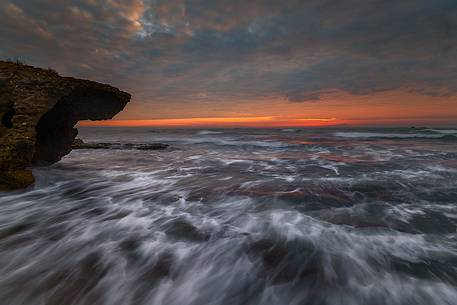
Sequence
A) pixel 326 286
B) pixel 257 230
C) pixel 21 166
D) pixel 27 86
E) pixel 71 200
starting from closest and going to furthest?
pixel 326 286 → pixel 257 230 → pixel 71 200 → pixel 21 166 → pixel 27 86

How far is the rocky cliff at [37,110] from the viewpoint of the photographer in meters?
7.42

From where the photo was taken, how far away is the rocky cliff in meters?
7.42

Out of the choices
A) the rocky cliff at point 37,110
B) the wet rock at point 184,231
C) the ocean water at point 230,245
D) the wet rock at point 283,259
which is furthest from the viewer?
the rocky cliff at point 37,110

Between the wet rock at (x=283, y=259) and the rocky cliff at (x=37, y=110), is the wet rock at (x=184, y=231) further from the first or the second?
the rocky cliff at (x=37, y=110)

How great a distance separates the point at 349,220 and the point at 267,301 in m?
3.02

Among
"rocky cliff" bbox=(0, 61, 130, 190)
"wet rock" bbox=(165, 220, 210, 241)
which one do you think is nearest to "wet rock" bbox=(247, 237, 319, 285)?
"wet rock" bbox=(165, 220, 210, 241)

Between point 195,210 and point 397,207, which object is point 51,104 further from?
point 397,207

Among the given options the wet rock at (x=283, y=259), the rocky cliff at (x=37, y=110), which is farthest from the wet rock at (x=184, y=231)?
the rocky cliff at (x=37, y=110)

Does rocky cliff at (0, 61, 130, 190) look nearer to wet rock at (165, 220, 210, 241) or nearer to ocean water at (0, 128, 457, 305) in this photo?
ocean water at (0, 128, 457, 305)

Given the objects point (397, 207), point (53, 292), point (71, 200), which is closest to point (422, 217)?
point (397, 207)

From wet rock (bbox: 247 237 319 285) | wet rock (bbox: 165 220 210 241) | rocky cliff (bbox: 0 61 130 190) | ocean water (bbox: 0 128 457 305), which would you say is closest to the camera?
ocean water (bbox: 0 128 457 305)

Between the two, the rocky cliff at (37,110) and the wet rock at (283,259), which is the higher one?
the rocky cliff at (37,110)

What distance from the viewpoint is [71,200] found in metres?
6.96

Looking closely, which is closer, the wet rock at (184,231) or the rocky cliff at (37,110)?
the wet rock at (184,231)
